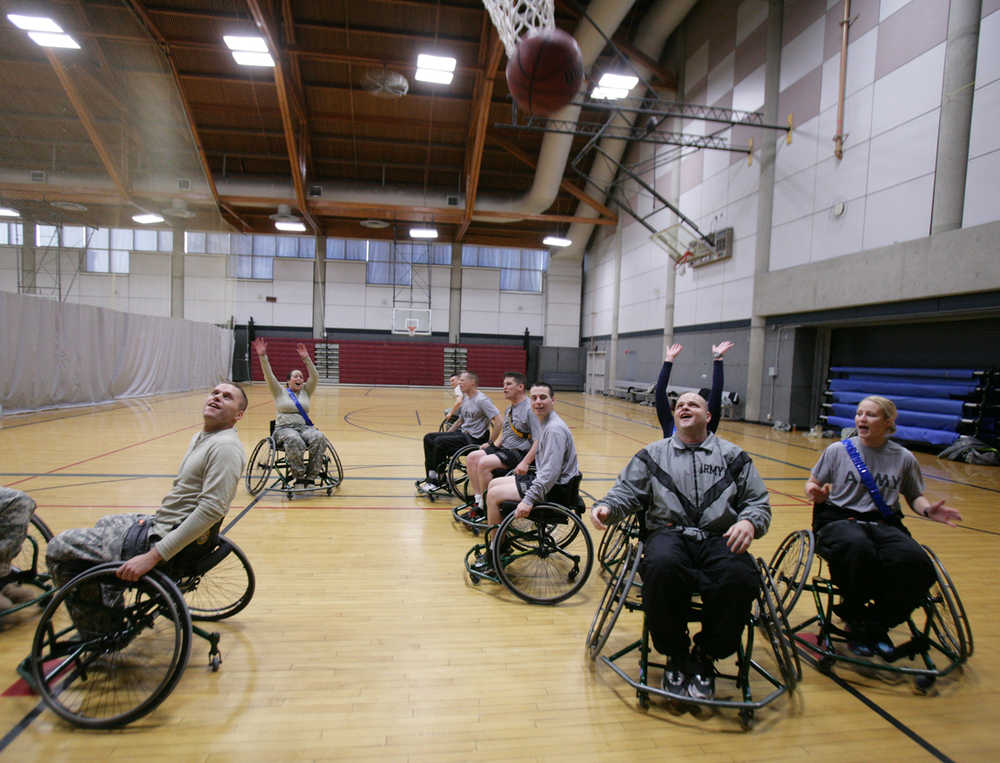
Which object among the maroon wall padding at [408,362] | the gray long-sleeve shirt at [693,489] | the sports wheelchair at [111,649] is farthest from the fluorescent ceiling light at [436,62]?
the sports wheelchair at [111,649]

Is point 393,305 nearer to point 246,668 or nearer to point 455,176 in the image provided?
point 455,176

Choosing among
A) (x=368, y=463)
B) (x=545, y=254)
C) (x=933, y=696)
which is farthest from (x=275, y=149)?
(x=933, y=696)

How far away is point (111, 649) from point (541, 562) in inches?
91.8

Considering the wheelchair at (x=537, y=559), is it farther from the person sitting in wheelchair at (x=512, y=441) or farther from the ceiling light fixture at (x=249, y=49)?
the ceiling light fixture at (x=249, y=49)

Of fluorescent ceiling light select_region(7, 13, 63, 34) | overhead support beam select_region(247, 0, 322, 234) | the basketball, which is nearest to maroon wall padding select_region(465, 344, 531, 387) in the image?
overhead support beam select_region(247, 0, 322, 234)

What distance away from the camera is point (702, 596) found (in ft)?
6.50

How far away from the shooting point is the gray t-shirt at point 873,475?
249cm

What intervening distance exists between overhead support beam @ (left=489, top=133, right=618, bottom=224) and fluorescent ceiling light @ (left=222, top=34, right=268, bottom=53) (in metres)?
6.94

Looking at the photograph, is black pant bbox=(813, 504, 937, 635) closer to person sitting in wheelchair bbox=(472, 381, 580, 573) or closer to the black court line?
the black court line

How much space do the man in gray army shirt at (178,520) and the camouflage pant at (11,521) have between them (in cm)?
57

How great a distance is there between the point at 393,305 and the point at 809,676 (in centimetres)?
2201

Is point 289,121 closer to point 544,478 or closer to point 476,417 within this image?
point 476,417

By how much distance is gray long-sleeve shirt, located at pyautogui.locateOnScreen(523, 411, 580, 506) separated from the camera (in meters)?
2.92

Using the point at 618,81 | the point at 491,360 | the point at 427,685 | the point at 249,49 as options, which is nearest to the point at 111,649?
the point at 427,685
